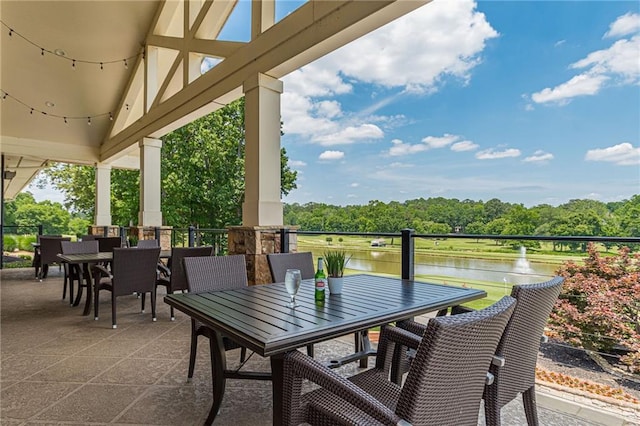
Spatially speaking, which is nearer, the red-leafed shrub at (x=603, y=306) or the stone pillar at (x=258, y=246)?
the red-leafed shrub at (x=603, y=306)

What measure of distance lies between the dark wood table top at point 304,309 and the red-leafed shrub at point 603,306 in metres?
1.51

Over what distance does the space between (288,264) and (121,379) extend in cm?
139

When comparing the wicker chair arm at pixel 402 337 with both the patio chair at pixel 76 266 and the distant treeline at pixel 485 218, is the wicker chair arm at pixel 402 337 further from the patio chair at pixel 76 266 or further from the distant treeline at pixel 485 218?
the distant treeline at pixel 485 218

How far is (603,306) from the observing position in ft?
10.5

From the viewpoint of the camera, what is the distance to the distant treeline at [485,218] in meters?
8.87

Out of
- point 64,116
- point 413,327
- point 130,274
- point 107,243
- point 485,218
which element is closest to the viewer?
point 413,327

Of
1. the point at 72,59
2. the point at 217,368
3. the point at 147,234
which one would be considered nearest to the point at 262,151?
the point at 217,368

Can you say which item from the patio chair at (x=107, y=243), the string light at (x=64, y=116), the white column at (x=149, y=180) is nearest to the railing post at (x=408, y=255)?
the patio chair at (x=107, y=243)

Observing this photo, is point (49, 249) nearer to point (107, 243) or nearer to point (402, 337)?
point (107, 243)

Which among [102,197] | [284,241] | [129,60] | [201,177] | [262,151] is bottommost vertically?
[284,241]

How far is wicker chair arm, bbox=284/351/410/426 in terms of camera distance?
1.06 metres

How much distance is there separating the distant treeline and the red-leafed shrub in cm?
442

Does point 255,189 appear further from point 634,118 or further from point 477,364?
point 634,118

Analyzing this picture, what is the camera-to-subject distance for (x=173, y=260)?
13.2 ft
